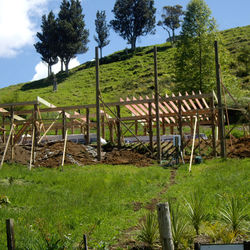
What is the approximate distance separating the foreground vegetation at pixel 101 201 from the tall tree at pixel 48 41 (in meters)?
69.4

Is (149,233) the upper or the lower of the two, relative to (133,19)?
lower

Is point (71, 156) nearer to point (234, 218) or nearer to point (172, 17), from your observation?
point (234, 218)

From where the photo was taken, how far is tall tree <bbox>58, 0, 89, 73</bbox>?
7838cm

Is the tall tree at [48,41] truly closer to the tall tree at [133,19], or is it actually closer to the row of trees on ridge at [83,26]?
the row of trees on ridge at [83,26]

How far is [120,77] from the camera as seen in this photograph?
67750 millimetres

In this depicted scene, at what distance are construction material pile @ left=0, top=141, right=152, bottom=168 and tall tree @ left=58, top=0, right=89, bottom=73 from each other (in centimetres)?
6190

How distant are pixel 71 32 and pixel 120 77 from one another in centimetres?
1874

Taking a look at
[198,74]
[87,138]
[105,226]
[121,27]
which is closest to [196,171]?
[105,226]

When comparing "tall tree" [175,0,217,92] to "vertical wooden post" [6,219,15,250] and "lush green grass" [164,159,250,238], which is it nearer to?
"lush green grass" [164,159,250,238]

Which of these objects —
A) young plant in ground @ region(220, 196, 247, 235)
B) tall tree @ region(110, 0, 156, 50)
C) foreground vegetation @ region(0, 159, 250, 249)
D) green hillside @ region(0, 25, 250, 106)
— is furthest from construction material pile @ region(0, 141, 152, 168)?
tall tree @ region(110, 0, 156, 50)

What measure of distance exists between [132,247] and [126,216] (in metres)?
1.83

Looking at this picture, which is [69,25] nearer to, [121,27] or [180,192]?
[121,27]

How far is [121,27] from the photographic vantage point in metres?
88.9

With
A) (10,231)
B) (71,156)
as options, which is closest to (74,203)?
(10,231)
